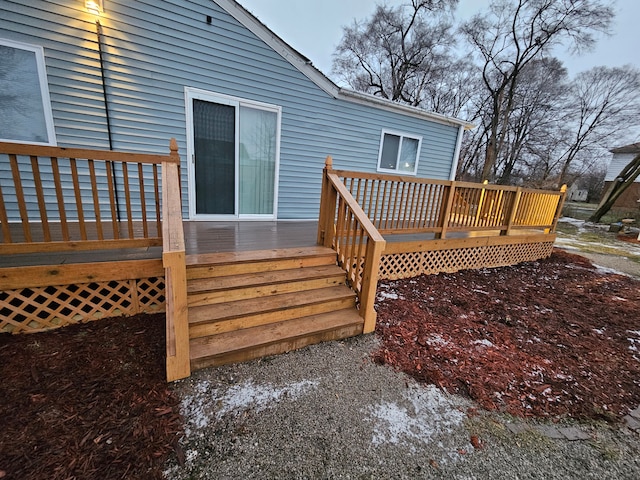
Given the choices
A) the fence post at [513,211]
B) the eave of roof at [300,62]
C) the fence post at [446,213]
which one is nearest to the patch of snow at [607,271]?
the fence post at [513,211]

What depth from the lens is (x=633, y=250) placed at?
841 cm

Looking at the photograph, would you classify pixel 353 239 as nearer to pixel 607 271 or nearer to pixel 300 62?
pixel 300 62

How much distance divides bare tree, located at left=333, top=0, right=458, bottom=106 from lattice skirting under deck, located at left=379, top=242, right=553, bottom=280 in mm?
13497

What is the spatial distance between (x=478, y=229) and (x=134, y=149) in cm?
608

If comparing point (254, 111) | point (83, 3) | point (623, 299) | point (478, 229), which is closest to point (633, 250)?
point (623, 299)

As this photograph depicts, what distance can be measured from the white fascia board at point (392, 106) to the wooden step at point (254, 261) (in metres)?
3.80

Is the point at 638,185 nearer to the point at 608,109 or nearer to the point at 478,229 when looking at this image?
the point at 608,109

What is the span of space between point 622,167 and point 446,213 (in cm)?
2621

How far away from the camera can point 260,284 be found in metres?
2.69

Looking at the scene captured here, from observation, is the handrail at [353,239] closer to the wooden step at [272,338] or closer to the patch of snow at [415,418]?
the wooden step at [272,338]

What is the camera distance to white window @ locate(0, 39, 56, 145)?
135 inches

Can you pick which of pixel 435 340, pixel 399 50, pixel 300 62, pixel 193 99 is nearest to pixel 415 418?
pixel 435 340

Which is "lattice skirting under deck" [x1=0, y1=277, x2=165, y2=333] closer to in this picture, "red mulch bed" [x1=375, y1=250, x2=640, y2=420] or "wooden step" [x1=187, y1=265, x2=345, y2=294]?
"wooden step" [x1=187, y1=265, x2=345, y2=294]

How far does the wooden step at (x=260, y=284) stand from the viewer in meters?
2.47
